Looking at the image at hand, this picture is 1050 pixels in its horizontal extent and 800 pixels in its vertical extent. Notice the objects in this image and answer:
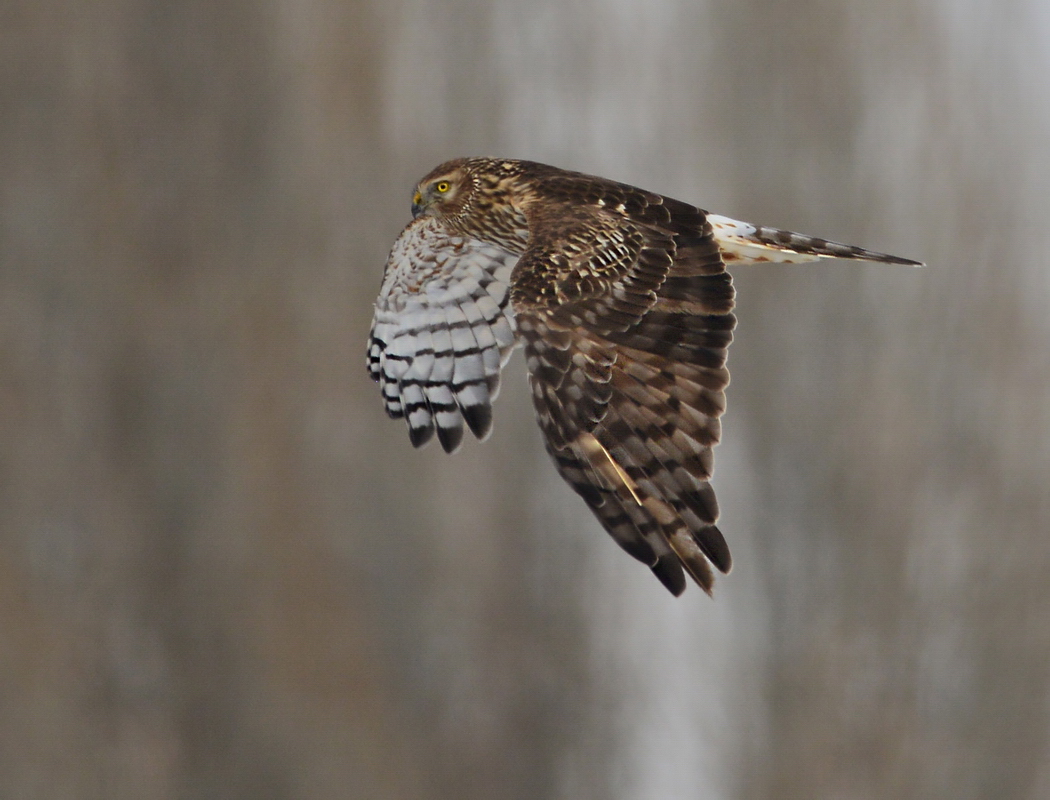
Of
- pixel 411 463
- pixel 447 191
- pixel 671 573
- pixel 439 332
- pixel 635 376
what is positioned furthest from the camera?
pixel 411 463

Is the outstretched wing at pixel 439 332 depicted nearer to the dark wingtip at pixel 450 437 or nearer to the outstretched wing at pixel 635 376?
the dark wingtip at pixel 450 437

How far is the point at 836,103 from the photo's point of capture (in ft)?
23.0

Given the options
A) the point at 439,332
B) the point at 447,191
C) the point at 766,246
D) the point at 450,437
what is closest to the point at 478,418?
the point at 450,437

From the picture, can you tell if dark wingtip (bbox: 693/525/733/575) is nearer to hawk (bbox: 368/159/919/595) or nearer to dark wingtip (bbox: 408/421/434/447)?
hawk (bbox: 368/159/919/595)

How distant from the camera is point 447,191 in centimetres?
388

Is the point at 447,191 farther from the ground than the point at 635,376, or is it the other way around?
the point at 447,191

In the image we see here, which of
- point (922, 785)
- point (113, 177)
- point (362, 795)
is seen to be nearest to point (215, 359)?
point (113, 177)

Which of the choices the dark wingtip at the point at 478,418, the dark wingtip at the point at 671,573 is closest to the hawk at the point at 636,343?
the dark wingtip at the point at 671,573

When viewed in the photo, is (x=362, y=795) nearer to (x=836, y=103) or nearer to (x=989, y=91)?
(x=836, y=103)

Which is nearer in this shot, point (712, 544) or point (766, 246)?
point (712, 544)

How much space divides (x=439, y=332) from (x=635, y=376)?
1.08 m

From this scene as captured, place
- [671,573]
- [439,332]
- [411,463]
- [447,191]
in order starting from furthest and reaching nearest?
[411,463] < [439,332] < [447,191] < [671,573]

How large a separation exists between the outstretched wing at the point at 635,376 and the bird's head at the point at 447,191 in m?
0.70

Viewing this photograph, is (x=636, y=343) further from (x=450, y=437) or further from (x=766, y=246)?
(x=450, y=437)
